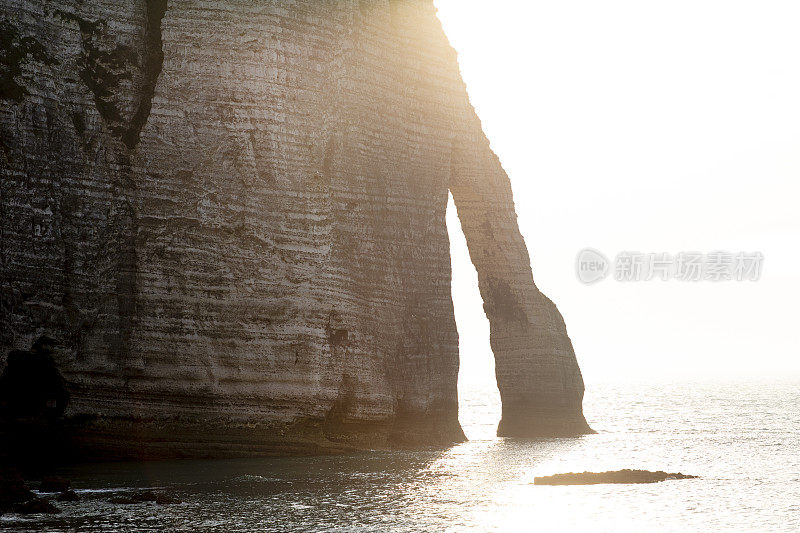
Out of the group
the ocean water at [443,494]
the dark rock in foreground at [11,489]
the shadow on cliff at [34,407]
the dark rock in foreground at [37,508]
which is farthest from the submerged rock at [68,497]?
the shadow on cliff at [34,407]

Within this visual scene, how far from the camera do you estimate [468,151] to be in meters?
40.8

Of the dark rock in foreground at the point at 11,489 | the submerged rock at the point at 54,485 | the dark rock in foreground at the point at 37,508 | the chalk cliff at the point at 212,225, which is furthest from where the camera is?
the chalk cliff at the point at 212,225

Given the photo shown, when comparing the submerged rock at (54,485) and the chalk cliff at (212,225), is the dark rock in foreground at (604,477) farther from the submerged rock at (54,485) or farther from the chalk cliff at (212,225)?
the submerged rock at (54,485)

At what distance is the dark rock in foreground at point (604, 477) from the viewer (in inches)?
1051

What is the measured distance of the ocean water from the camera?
20500 millimetres

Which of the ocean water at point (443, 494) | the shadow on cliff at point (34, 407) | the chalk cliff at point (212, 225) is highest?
the chalk cliff at point (212, 225)

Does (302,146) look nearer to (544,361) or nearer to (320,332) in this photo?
(320,332)

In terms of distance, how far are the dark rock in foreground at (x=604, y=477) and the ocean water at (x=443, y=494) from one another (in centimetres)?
49

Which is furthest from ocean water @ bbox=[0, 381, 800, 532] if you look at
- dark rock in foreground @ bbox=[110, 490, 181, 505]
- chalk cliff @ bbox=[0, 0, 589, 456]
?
chalk cliff @ bbox=[0, 0, 589, 456]

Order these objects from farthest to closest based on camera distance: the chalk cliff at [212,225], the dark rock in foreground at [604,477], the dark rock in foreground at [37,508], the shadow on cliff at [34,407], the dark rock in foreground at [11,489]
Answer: the chalk cliff at [212,225]
the shadow on cliff at [34,407]
the dark rock in foreground at [604,477]
the dark rock in foreground at [11,489]
the dark rock in foreground at [37,508]

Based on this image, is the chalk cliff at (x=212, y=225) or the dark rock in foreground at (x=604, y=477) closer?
the dark rock in foreground at (x=604, y=477)

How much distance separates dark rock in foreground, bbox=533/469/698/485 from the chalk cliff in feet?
23.1

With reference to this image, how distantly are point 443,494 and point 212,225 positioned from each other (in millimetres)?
10132

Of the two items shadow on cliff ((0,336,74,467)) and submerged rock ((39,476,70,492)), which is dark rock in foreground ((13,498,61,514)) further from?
shadow on cliff ((0,336,74,467))
